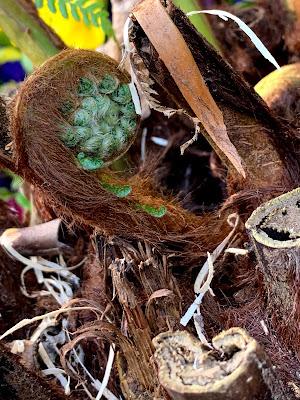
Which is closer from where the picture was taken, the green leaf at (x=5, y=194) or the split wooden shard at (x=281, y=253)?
the split wooden shard at (x=281, y=253)

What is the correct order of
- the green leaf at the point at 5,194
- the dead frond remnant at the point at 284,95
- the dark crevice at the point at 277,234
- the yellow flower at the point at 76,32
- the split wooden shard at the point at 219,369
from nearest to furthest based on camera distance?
the split wooden shard at the point at 219,369, the dark crevice at the point at 277,234, the dead frond remnant at the point at 284,95, the yellow flower at the point at 76,32, the green leaf at the point at 5,194

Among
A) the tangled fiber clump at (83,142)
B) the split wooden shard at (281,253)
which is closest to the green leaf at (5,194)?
the tangled fiber clump at (83,142)

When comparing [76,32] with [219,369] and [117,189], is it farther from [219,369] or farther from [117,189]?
[219,369]

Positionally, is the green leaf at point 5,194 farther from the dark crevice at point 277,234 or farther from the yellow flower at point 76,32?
the dark crevice at point 277,234

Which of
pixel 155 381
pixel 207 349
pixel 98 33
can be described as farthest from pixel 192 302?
pixel 98 33

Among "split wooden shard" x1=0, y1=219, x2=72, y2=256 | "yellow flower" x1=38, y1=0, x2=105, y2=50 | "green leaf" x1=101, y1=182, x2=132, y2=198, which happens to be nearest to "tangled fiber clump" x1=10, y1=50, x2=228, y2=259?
"green leaf" x1=101, y1=182, x2=132, y2=198

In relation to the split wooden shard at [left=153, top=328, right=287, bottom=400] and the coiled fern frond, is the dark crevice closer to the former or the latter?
the split wooden shard at [left=153, top=328, right=287, bottom=400]
